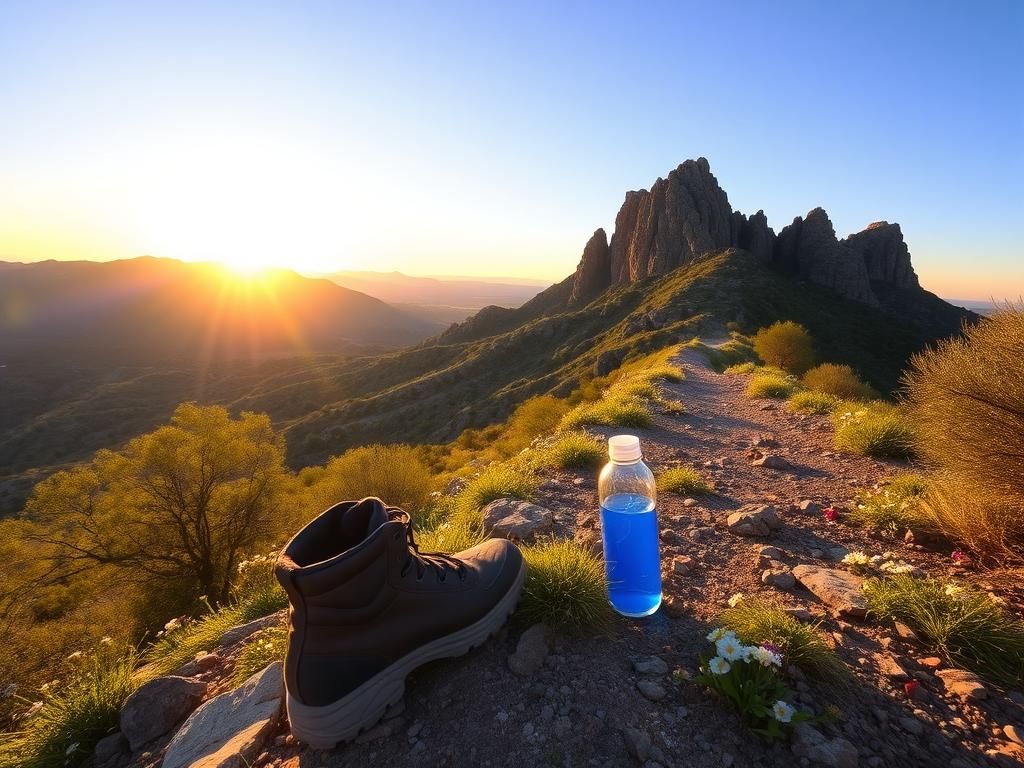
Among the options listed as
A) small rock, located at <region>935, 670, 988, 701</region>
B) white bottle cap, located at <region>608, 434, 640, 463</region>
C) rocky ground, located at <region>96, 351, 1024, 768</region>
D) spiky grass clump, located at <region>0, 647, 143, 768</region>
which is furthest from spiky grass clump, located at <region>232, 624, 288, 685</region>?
small rock, located at <region>935, 670, 988, 701</region>

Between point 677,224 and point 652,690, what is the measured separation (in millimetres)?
73413

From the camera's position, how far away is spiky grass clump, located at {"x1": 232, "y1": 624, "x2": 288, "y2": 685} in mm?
2789

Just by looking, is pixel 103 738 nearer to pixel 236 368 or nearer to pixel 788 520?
pixel 788 520

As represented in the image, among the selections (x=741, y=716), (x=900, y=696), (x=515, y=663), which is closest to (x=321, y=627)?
(x=515, y=663)

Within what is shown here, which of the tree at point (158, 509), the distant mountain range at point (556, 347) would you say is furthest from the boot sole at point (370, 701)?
the distant mountain range at point (556, 347)

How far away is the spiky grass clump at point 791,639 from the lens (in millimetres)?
2180

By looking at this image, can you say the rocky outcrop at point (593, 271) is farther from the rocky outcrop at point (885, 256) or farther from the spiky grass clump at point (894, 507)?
the spiky grass clump at point (894, 507)

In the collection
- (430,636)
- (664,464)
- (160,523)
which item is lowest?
(160,523)

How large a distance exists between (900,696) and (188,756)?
339 centimetres

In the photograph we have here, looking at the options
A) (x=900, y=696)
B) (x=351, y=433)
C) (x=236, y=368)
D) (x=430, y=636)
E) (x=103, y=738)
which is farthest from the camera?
(x=236, y=368)

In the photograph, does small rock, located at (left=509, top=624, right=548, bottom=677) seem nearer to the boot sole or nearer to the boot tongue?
the boot sole

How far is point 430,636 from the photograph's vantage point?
229 centimetres

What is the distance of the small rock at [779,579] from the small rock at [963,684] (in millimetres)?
921

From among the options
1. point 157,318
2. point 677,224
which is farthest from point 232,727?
point 157,318
